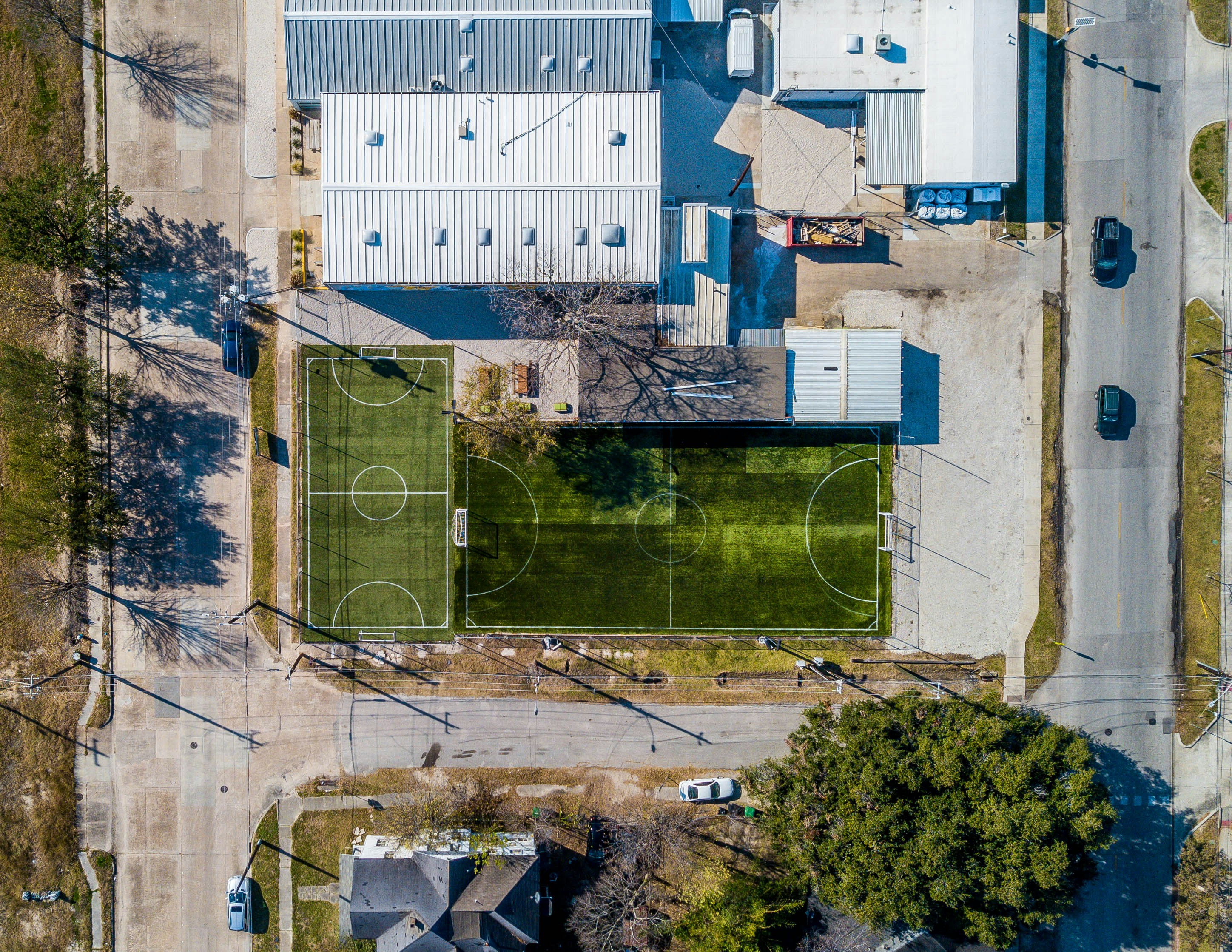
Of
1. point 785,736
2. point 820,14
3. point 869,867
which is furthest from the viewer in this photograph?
point 785,736

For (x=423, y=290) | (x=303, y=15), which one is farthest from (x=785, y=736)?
(x=303, y=15)

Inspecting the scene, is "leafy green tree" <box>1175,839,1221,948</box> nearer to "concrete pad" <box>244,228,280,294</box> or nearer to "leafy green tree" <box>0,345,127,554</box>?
"concrete pad" <box>244,228,280,294</box>

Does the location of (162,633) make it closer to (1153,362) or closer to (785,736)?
(785,736)

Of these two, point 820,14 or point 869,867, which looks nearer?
point 869,867

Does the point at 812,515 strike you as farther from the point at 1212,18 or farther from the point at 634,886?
the point at 1212,18

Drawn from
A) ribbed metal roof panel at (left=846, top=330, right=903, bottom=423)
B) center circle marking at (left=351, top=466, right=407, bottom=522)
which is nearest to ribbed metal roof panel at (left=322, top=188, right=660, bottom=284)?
center circle marking at (left=351, top=466, right=407, bottom=522)

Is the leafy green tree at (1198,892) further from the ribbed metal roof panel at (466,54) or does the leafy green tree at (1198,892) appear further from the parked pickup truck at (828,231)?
the ribbed metal roof panel at (466,54)
